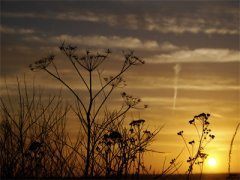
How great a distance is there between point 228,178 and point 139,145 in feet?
5.73

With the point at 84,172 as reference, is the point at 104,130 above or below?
above

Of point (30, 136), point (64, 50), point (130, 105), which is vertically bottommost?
point (30, 136)

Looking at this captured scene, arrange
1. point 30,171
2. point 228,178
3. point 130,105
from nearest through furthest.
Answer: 1. point 228,178
2. point 30,171
3. point 130,105

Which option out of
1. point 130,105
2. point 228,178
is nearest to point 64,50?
point 130,105

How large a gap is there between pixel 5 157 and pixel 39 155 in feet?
1.64

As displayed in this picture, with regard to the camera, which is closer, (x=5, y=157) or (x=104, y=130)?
(x=5, y=157)

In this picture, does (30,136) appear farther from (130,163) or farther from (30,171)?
(130,163)

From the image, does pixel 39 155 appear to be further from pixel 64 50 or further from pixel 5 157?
pixel 64 50

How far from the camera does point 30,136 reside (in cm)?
730

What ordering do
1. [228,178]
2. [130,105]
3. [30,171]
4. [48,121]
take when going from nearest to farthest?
[228,178], [30,171], [48,121], [130,105]

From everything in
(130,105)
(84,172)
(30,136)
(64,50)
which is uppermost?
(64,50)

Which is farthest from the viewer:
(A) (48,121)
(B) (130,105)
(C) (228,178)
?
(B) (130,105)

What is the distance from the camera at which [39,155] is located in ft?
23.6

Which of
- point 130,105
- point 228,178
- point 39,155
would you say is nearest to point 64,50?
point 130,105
